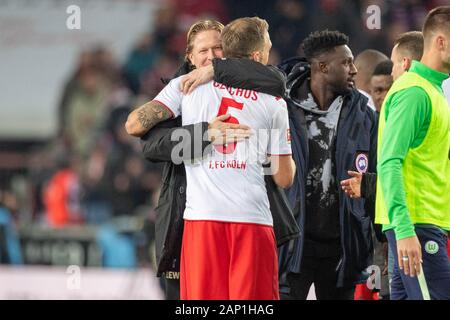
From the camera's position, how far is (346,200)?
558 centimetres

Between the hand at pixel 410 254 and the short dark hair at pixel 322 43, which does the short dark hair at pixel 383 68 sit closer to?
Result: the short dark hair at pixel 322 43

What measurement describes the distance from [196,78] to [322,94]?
1250mm

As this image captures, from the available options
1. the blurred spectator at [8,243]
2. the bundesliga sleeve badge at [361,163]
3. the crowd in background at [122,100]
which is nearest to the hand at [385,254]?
the bundesliga sleeve badge at [361,163]

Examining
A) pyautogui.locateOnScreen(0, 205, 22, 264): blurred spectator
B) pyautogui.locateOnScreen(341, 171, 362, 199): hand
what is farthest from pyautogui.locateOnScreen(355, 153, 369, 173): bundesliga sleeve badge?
pyautogui.locateOnScreen(0, 205, 22, 264): blurred spectator

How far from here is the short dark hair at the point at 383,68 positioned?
250 inches

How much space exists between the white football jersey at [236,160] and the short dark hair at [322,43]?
1.21 metres

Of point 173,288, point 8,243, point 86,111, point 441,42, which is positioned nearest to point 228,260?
point 173,288

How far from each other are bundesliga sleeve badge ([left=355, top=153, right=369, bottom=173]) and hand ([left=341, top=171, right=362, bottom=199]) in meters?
0.42

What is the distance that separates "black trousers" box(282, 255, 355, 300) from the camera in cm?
558

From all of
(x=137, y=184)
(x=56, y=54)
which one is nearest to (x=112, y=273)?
(x=137, y=184)

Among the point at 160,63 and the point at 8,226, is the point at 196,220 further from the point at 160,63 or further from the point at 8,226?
the point at 160,63

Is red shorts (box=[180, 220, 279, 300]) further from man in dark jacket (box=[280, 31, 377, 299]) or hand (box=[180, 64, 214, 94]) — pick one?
man in dark jacket (box=[280, 31, 377, 299])

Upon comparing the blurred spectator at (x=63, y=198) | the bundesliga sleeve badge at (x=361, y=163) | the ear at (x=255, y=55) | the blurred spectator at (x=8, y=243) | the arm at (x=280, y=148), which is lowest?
the blurred spectator at (x=8, y=243)
